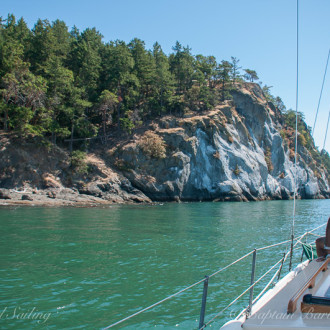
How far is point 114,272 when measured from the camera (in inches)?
426

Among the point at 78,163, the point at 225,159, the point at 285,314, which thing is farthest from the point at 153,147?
the point at 285,314

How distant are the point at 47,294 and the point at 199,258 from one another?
21.5 ft

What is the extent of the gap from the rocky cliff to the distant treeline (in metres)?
3.41

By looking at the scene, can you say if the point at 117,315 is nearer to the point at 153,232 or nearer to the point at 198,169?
the point at 153,232

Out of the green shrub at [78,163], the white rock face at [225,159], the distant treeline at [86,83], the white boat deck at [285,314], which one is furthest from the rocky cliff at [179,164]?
the white boat deck at [285,314]

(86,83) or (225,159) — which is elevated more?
(86,83)

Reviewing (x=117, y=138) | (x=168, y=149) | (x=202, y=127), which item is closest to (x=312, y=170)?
(x=202, y=127)

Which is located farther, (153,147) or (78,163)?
(153,147)

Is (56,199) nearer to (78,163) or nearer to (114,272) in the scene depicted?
(78,163)

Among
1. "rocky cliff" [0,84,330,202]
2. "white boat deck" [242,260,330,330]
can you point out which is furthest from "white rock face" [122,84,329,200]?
"white boat deck" [242,260,330,330]

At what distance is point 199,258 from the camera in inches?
513

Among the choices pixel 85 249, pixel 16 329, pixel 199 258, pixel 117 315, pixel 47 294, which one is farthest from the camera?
pixel 85 249

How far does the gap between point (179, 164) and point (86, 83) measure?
20.6 meters

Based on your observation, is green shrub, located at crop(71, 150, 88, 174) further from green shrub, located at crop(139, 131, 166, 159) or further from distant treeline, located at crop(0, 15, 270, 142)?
green shrub, located at crop(139, 131, 166, 159)
